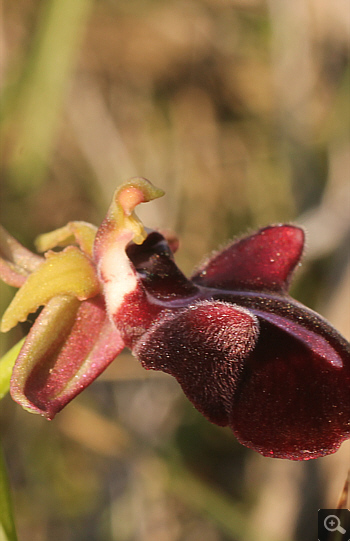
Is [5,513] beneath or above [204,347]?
beneath

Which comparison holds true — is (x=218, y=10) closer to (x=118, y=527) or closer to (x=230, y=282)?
(x=118, y=527)

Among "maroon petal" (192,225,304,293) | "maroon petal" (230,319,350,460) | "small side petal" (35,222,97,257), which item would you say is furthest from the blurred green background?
"maroon petal" (230,319,350,460)

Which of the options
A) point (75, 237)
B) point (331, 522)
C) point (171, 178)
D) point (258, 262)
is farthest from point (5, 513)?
point (171, 178)

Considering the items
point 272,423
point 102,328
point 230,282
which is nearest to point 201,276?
point 230,282

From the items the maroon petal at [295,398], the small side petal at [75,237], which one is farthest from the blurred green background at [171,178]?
the maroon petal at [295,398]

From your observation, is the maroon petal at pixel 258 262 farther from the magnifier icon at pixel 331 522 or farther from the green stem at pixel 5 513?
the magnifier icon at pixel 331 522

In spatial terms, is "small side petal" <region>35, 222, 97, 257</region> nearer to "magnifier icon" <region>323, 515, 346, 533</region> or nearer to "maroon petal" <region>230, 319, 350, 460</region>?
"maroon petal" <region>230, 319, 350, 460</region>

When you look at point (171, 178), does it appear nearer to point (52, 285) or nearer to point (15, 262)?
point (15, 262)
